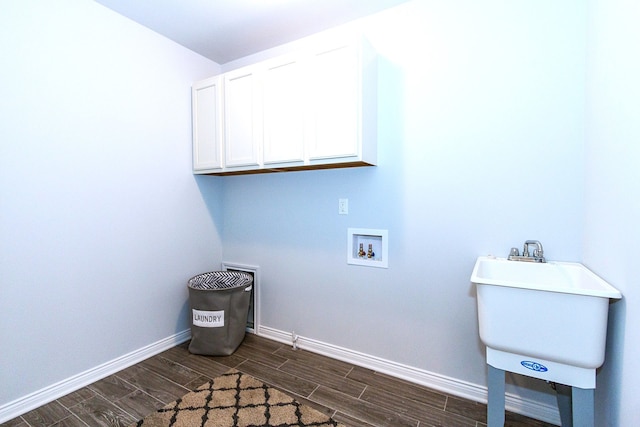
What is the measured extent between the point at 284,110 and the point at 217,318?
158cm

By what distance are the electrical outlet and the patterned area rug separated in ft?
3.99

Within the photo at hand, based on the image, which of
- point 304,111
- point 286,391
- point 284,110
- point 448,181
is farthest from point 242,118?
point 286,391

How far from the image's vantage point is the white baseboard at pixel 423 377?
1521 millimetres

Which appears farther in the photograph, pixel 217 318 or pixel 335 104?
pixel 217 318

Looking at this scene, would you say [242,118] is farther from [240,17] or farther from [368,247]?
[368,247]

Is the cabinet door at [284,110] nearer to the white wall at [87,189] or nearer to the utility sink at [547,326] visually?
the white wall at [87,189]

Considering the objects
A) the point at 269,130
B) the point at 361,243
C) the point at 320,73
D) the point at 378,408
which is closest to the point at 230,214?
the point at 269,130

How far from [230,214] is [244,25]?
1519mm

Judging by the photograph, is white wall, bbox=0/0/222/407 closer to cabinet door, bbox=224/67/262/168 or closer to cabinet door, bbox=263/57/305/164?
cabinet door, bbox=224/67/262/168

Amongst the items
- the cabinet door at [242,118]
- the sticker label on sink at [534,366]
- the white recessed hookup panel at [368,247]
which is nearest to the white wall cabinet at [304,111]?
the cabinet door at [242,118]

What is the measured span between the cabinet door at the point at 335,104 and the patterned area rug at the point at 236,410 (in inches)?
57.4

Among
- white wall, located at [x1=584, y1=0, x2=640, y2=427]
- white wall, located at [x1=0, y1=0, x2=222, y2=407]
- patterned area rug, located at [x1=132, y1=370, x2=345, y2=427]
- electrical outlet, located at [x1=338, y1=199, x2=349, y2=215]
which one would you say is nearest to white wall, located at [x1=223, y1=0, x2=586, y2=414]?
electrical outlet, located at [x1=338, y1=199, x2=349, y2=215]

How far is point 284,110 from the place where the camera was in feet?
6.29

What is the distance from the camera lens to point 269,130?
1.98 meters
